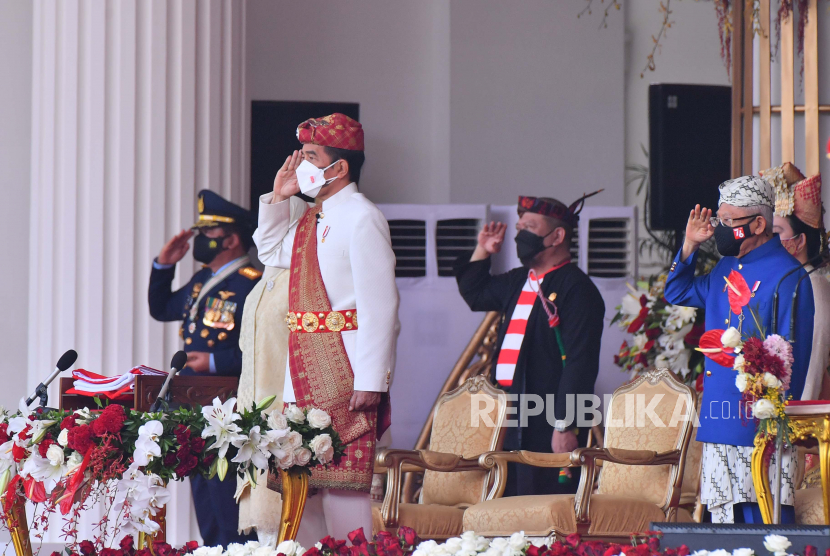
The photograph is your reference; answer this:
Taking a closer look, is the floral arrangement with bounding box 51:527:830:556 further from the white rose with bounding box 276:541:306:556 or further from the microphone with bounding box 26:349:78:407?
the microphone with bounding box 26:349:78:407

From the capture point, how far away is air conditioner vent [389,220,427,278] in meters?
6.01

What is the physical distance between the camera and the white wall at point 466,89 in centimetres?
723

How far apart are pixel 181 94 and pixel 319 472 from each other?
263 centimetres

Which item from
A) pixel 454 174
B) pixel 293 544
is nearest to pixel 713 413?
pixel 293 544

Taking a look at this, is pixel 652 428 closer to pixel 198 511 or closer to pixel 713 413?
pixel 713 413

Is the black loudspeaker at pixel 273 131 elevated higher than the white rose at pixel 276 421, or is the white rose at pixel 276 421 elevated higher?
the black loudspeaker at pixel 273 131

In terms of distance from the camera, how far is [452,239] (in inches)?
239

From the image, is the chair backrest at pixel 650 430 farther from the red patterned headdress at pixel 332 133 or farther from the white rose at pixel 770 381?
the red patterned headdress at pixel 332 133

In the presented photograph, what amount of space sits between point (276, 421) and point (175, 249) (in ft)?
7.19

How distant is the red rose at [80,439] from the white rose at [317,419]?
56 cm

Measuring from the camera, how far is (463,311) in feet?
19.5

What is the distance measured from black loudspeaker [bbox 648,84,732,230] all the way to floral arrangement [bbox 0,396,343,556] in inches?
176

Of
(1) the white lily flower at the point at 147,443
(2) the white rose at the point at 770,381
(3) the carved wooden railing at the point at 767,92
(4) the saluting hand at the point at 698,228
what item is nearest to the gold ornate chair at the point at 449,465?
(4) the saluting hand at the point at 698,228

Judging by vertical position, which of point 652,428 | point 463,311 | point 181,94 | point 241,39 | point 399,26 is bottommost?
point 652,428
